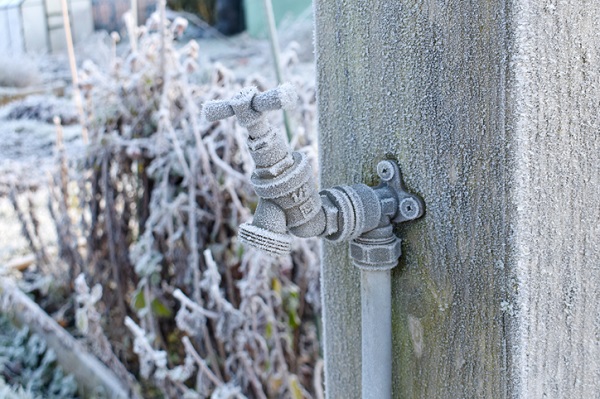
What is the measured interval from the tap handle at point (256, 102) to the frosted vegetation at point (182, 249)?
1.02 metres

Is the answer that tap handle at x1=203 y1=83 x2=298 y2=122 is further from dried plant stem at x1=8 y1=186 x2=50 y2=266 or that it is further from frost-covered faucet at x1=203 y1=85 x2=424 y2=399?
dried plant stem at x1=8 y1=186 x2=50 y2=266

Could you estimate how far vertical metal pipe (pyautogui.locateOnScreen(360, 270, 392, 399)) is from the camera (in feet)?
2.60

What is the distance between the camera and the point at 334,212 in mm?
752

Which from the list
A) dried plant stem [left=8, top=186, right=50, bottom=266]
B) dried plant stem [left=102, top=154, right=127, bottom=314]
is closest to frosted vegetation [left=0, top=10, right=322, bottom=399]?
dried plant stem [left=102, top=154, right=127, bottom=314]

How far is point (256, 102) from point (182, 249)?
1.55 m

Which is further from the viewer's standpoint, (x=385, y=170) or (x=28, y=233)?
(x=28, y=233)

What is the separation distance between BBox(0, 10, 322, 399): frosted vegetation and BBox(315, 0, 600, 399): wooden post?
0.95m

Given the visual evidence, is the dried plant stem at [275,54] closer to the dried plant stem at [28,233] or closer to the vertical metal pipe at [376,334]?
the vertical metal pipe at [376,334]

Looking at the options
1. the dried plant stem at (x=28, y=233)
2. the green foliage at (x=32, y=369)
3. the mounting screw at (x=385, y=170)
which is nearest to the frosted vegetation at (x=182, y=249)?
the green foliage at (x=32, y=369)

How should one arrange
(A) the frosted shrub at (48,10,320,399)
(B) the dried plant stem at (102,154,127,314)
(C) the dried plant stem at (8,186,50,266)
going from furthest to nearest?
(C) the dried plant stem at (8,186,50,266) < (B) the dried plant stem at (102,154,127,314) < (A) the frosted shrub at (48,10,320,399)

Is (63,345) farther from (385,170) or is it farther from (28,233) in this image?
(385,170)

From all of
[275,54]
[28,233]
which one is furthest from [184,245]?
[28,233]

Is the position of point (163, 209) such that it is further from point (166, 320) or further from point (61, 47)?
point (61, 47)

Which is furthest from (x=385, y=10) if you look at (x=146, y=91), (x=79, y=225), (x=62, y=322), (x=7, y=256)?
(x=7, y=256)
